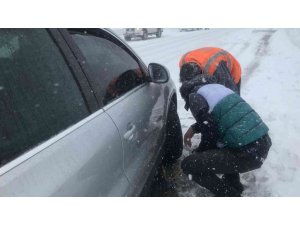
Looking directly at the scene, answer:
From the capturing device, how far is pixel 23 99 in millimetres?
1526

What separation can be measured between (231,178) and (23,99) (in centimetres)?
216

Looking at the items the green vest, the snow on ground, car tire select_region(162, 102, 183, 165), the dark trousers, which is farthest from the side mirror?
the snow on ground

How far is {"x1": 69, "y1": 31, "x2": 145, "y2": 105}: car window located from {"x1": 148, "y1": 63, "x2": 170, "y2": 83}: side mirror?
13cm

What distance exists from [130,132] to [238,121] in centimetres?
100

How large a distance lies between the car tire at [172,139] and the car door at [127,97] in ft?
1.25

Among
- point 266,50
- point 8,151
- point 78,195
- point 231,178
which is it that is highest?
point 8,151

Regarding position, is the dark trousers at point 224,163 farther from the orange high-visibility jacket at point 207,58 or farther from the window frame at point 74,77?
the window frame at point 74,77

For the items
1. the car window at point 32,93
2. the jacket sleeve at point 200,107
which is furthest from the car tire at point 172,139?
the car window at point 32,93

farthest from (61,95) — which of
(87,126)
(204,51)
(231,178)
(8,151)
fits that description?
(204,51)

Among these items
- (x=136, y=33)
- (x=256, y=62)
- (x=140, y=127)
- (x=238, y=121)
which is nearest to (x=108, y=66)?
(x=140, y=127)

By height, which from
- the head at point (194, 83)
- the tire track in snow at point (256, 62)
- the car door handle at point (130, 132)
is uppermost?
the car door handle at point (130, 132)

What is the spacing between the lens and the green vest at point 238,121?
268 cm

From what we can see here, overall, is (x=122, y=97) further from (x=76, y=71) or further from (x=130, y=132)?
(x=76, y=71)

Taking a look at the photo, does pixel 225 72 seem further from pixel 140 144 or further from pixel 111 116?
pixel 111 116
